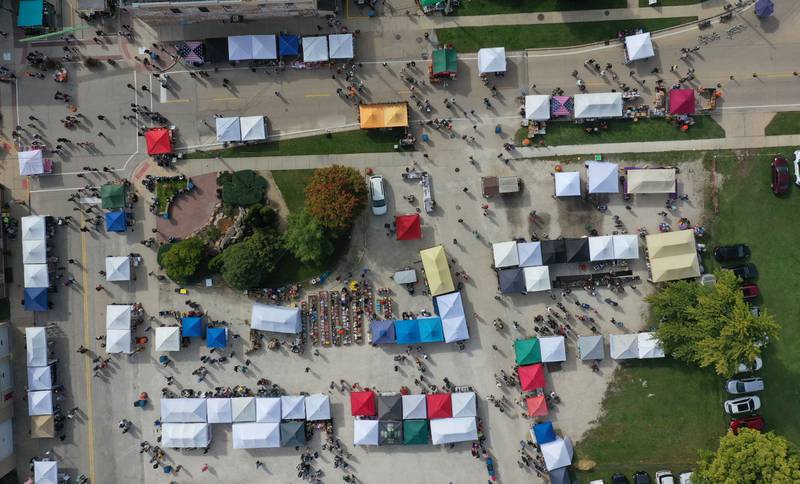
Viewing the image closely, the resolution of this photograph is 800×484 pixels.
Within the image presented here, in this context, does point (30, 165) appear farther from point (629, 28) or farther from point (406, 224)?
point (629, 28)

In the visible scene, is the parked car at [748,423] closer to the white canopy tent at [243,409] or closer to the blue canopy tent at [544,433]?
the blue canopy tent at [544,433]

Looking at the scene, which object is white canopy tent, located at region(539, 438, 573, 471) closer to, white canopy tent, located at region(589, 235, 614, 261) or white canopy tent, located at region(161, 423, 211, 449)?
white canopy tent, located at region(589, 235, 614, 261)

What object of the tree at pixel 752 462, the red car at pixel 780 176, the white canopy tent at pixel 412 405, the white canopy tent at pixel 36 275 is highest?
the red car at pixel 780 176

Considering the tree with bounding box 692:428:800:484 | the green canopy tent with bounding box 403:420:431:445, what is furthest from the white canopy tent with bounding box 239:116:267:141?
the tree with bounding box 692:428:800:484

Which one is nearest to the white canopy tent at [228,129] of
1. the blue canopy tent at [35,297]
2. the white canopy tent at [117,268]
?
the white canopy tent at [117,268]

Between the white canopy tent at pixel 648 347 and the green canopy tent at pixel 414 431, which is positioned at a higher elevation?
the white canopy tent at pixel 648 347

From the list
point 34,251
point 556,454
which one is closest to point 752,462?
point 556,454

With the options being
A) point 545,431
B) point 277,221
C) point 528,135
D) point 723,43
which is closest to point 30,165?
point 277,221
